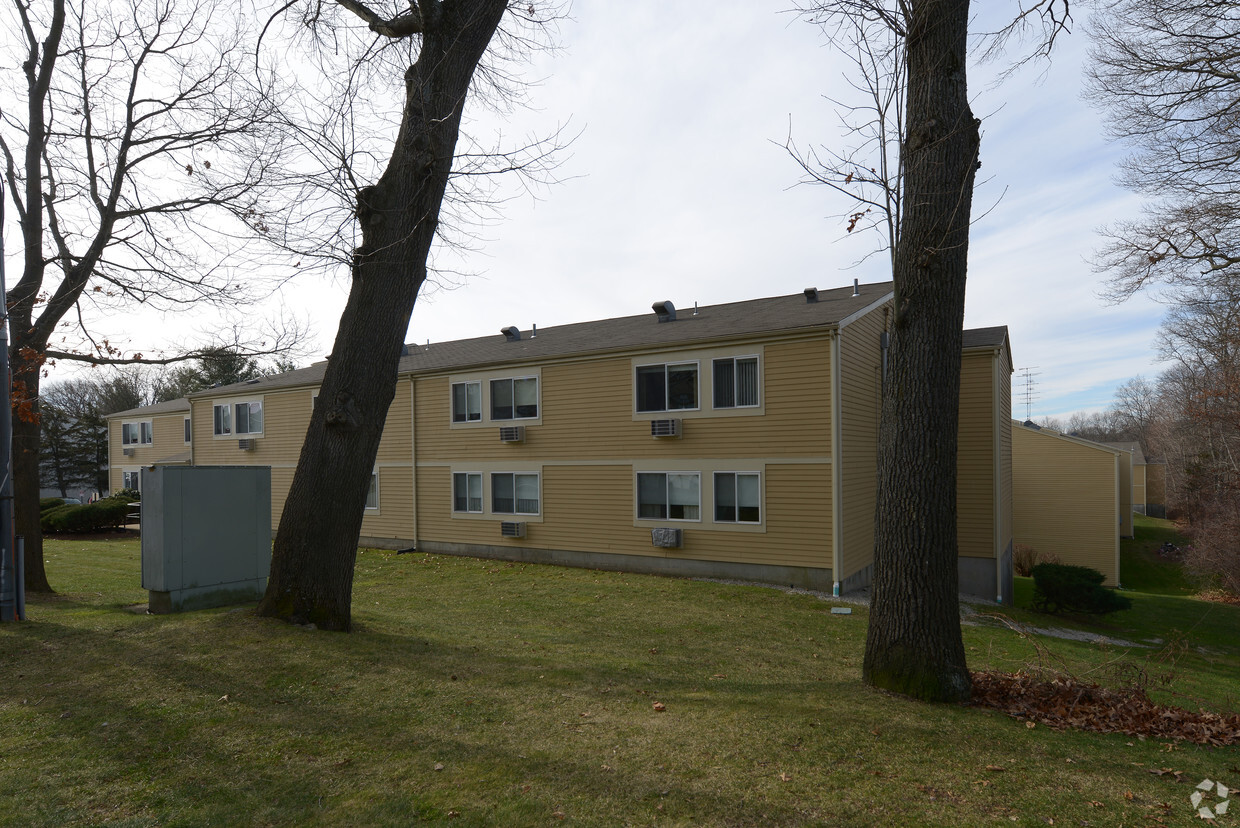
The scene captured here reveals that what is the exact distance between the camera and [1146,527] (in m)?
41.8

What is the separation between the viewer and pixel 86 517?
24.5 metres

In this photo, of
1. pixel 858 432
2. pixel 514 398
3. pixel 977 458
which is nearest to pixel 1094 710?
pixel 858 432

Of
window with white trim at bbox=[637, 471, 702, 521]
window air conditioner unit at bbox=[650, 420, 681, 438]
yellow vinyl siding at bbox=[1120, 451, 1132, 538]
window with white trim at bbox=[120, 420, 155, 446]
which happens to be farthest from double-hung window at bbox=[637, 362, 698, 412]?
yellow vinyl siding at bbox=[1120, 451, 1132, 538]

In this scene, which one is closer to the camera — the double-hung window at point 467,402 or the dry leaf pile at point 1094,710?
the dry leaf pile at point 1094,710

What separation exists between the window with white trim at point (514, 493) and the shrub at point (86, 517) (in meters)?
16.3

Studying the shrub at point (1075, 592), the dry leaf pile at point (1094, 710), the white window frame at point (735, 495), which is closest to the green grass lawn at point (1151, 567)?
the shrub at point (1075, 592)

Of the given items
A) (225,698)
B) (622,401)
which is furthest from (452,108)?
(622,401)

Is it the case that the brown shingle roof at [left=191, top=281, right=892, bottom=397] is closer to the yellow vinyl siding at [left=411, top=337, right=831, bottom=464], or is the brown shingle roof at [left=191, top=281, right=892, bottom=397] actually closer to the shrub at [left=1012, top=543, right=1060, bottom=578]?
the yellow vinyl siding at [left=411, top=337, right=831, bottom=464]

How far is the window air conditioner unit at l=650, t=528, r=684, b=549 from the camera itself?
15375 millimetres

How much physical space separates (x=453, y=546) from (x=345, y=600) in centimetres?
1220

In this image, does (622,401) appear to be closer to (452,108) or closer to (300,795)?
(452,108)

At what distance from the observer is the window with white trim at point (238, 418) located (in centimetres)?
2389

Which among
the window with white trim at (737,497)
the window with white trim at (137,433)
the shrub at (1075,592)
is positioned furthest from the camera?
the window with white trim at (137,433)

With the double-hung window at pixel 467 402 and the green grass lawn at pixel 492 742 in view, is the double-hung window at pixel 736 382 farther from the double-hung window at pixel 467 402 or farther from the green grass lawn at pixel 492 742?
the green grass lawn at pixel 492 742
